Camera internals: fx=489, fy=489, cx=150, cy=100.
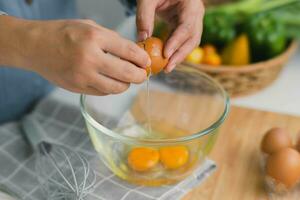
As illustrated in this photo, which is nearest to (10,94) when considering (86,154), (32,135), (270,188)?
(32,135)

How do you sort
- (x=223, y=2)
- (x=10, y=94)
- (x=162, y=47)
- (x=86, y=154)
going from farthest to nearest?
(x=223, y=2) < (x=10, y=94) < (x=86, y=154) < (x=162, y=47)

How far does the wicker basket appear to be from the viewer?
105 cm

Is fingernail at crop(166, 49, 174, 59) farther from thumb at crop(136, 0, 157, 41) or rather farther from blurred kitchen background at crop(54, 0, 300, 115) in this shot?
blurred kitchen background at crop(54, 0, 300, 115)

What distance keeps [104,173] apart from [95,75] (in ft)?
0.91

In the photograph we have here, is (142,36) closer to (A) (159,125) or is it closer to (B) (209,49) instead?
(A) (159,125)

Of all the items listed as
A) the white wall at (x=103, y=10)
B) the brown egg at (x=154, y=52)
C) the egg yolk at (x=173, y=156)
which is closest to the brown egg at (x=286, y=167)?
the egg yolk at (x=173, y=156)

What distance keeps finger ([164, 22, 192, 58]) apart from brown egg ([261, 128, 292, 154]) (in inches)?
9.2

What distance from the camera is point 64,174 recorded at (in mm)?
A: 780

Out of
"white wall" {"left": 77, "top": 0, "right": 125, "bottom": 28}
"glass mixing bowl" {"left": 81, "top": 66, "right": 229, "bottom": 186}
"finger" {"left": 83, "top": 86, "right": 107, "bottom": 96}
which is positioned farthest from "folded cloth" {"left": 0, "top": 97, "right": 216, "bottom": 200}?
"white wall" {"left": 77, "top": 0, "right": 125, "bottom": 28}

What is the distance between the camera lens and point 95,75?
2.02ft

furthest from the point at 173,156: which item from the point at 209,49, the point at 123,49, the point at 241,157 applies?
the point at 209,49

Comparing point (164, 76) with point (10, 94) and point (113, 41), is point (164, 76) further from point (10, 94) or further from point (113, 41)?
point (113, 41)

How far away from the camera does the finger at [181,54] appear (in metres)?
0.76

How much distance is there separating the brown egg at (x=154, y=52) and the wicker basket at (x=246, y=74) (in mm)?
323
